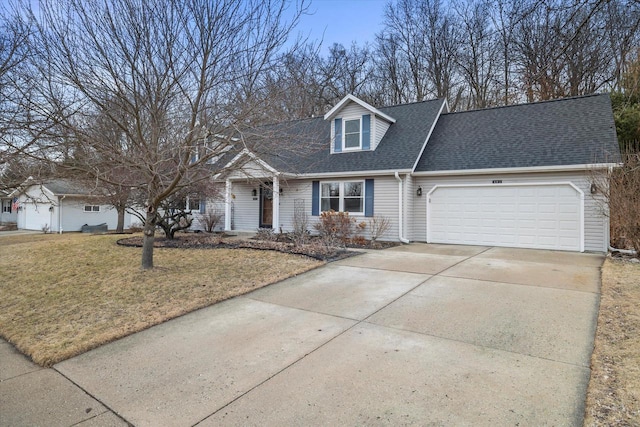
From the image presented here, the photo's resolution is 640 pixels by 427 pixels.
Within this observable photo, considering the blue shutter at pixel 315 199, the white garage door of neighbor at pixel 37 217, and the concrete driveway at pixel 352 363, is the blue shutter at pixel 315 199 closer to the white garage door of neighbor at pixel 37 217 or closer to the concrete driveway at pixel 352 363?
the concrete driveway at pixel 352 363

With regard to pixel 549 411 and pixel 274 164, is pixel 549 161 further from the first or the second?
pixel 549 411

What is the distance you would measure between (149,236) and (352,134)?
876cm

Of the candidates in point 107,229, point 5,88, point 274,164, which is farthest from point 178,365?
point 107,229

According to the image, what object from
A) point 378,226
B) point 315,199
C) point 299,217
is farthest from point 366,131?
point 299,217

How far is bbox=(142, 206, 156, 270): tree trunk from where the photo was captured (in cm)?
757

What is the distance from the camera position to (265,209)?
1596 centimetres

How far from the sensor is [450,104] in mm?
23484

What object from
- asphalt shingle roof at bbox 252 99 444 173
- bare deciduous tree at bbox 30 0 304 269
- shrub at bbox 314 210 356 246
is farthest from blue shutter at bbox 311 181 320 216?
bare deciduous tree at bbox 30 0 304 269

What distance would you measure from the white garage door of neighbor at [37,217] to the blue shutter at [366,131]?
20.1m

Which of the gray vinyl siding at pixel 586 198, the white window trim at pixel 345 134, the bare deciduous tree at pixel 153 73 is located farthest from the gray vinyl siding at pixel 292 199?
the bare deciduous tree at pixel 153 73

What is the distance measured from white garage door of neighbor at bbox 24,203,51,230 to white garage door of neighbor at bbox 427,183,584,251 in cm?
2277

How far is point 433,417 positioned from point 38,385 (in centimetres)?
363

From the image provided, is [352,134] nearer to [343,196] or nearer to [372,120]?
[372,120]

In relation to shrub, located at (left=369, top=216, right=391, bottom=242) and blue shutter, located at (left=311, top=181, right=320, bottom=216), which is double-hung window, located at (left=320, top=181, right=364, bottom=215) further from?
shrub, located at (left=369, top=216, right=391, bottom=242)
